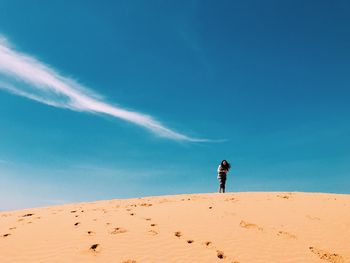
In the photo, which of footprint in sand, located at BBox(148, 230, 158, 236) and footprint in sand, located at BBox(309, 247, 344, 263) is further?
footprint in sand, located at BBox(148, 230, 158, 236)

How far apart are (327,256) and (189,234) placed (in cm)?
430

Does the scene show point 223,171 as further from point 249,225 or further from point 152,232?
point 152,232

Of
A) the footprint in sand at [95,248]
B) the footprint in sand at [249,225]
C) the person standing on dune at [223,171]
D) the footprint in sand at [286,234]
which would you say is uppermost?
the person standing on dune at [223,171]

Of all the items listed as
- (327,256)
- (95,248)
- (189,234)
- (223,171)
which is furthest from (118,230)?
(223,171)

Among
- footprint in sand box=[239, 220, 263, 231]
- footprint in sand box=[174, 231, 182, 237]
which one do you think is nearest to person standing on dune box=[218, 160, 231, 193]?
footprint in sand box=[239, 220, 263, 231]

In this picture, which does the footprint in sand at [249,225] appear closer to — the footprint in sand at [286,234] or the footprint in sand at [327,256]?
the footprint in sand at [286,234]

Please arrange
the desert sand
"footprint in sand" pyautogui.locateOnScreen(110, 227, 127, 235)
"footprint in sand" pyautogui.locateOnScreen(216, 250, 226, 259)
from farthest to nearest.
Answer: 1. "footprint in sand" pyautogui.locateOnScreen(110, 227, 127, 235)
2. the desert sand
3. "footprint in sand" pyautogui.locateOnScreen(216, 250, 226, 259)

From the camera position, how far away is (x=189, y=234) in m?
12.4

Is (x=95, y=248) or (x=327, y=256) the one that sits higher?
(x=327, y=256)

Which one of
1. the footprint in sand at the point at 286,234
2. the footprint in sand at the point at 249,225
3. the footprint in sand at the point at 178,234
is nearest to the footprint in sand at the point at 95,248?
the footprint in sand at the point at 178,234

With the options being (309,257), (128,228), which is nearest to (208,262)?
(309,257)

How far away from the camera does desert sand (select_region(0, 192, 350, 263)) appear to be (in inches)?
424

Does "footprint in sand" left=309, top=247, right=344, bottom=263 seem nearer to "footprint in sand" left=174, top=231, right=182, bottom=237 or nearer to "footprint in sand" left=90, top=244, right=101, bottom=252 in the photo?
"footprint in sand" left=174, top=231, right=182, bottom=237

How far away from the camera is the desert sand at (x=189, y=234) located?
1077cm
